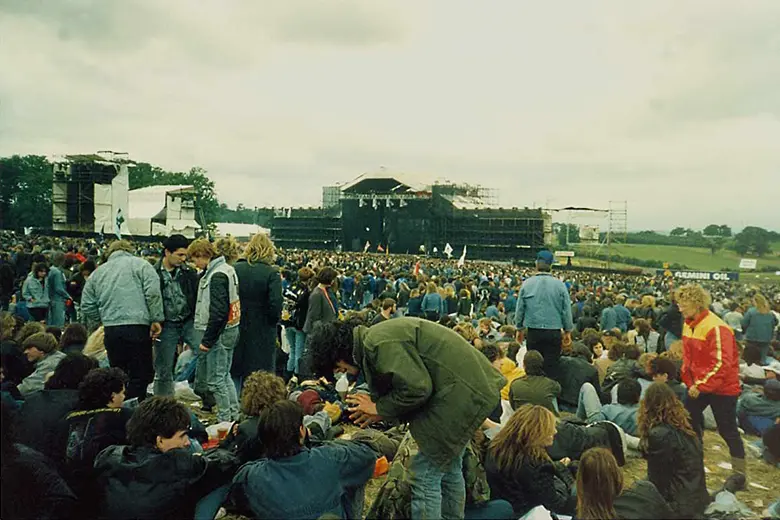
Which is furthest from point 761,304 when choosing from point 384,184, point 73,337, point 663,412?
point 384,184

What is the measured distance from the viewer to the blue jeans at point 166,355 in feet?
15.4

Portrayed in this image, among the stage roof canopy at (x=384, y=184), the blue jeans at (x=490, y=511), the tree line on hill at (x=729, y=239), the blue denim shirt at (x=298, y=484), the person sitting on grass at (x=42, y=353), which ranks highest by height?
the stage roof canopy at (x=384, y=184)

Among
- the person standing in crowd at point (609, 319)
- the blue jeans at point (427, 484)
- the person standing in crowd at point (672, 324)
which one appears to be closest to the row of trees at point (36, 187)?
the blue jeans at point (427, 484)

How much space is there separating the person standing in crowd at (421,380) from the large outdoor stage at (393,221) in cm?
3904

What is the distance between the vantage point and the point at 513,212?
1588 inches

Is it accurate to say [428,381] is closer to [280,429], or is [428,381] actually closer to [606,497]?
[280,429]

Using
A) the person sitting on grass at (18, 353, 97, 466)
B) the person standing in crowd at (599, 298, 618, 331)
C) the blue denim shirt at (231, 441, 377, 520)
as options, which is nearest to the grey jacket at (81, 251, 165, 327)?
the person sitting on grass at (18, 353, 97, 466)

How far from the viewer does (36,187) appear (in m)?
16.5

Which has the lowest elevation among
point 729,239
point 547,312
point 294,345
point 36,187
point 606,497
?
point 294,345

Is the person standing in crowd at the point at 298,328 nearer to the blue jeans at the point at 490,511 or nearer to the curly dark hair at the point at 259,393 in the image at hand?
the curly dark hair at the point at 259,393

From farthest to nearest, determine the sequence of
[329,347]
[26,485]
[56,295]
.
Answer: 1. [56,295]
2. [329,347]
3. [26,485]

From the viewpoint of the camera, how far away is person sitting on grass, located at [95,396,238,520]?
2.45 metres

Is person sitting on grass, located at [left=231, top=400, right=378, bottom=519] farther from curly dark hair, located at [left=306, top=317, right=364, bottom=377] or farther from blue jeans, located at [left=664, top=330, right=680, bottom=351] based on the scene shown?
blue jeans, located at [left=664, top=330, right=680, bottom=351]

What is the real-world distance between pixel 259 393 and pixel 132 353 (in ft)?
5.51
